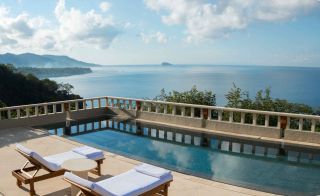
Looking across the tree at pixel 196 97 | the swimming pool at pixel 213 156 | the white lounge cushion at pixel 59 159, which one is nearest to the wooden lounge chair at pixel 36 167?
the white lounge cushion at pixel 59 159

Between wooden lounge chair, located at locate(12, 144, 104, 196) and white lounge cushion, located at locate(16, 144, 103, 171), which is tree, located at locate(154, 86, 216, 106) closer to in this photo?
white lounge cushion, located at locate(16, 144, 103, 171)

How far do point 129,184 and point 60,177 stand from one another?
2.14 meters

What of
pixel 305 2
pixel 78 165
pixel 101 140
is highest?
pixel 305 2

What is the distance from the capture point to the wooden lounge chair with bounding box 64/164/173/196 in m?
3.73

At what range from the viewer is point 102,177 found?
18.4ft

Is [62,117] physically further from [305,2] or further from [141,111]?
[305,2]

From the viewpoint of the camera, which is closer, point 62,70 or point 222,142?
point 222,142

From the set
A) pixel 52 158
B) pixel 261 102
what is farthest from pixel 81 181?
pixel 261 102

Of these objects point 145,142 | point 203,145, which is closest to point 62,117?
point 145,142

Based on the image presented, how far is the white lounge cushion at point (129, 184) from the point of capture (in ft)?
12.4

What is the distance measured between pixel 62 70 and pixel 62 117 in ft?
395

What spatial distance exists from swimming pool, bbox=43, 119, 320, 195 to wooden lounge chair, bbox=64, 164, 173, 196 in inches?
70.5

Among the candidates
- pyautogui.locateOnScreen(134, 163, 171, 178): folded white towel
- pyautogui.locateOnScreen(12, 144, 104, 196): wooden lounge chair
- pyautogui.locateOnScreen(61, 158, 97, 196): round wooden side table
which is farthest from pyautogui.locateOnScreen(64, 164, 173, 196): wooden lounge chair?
pyautogui.locateOnScreen(12, 144, 104, 196): wooden lounge chair

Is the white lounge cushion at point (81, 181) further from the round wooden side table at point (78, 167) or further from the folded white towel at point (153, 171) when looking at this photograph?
the folded white towel at point (153, 171)
